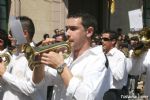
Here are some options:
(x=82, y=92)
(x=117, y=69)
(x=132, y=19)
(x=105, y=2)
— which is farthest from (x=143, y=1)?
(x=82, y=92)

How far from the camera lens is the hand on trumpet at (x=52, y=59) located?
4.51m

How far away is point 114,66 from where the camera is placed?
8.71 m

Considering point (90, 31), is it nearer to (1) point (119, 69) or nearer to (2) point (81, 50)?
(2) point (81, 50)

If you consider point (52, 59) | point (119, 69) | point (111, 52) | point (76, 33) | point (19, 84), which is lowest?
point (119, 69)

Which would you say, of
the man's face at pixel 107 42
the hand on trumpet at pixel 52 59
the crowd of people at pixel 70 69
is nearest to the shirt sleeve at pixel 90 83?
the crowd of people at pixel 70 69

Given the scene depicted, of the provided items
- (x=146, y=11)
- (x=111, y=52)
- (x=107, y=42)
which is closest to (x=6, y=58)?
(x=111, y=52)

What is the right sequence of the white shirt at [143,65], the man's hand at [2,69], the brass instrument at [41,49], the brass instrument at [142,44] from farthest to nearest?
the white shirt at [143,65] < the brass instrument at [142,44] < the man's hand at [2,69] < the brass instrument at [41,49]

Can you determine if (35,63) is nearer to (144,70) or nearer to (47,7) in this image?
(144,70)

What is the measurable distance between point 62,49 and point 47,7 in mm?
13322

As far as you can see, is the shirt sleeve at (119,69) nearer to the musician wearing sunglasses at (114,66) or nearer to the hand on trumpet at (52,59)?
the musician wearing sunglasses at (114,66)

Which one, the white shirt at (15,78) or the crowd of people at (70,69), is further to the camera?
the white shirt at (15,78)

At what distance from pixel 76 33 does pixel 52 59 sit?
33 cm

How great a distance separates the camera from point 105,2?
21.2 m

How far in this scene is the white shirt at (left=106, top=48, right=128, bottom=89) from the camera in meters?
8.59
